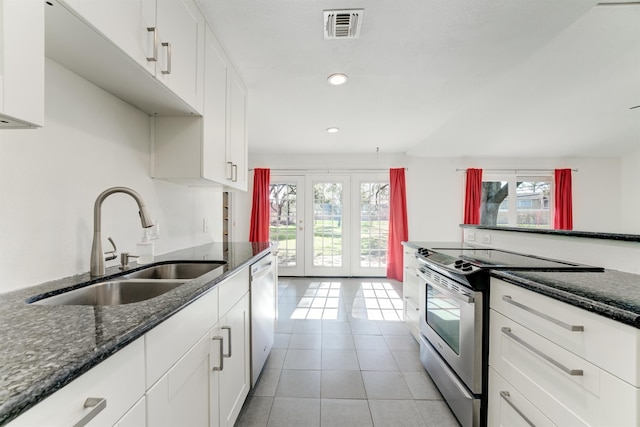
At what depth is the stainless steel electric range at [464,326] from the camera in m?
1.32

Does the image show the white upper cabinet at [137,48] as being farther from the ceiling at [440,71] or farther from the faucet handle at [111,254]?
the faucet handle at [111,254]

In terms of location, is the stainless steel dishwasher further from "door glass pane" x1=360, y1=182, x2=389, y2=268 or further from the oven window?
"door glass pane" x1=360, y1=182, x2=389, y2=268

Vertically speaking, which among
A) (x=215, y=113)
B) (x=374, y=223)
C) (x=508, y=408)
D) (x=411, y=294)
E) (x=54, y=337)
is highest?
(x=215, y=113)

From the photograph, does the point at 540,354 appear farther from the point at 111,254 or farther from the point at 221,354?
the point at 111,254

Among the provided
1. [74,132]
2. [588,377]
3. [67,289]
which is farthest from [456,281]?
[74,132]

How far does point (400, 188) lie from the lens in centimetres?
461

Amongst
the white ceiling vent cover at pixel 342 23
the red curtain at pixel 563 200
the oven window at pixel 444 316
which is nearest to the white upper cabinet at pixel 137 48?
the white ceiling vent cover at pixel 342 23

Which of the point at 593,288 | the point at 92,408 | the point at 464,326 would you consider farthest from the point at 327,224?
the point at 92,408

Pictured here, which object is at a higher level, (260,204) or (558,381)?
(260,204)

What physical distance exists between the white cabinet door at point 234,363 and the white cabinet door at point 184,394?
11 centimetres

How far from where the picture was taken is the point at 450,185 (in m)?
4.74

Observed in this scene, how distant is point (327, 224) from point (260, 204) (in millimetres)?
1284

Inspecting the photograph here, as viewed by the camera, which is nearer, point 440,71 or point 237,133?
point 440,71

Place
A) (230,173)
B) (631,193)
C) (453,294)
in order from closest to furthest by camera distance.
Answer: (453,294) < (230,173) < (631,193)
